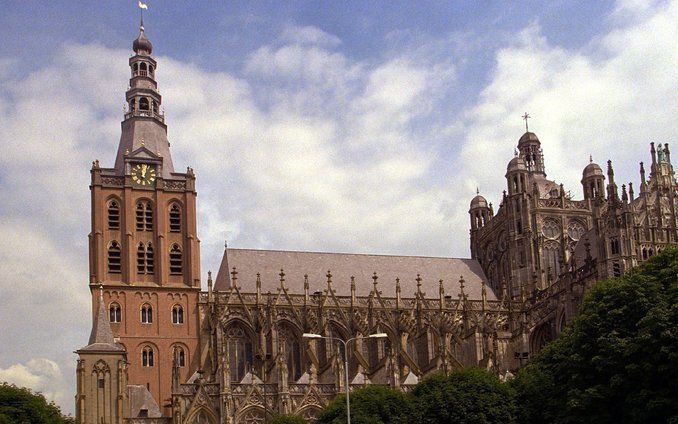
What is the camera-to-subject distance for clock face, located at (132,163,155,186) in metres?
115

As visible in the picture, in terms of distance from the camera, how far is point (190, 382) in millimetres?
104375

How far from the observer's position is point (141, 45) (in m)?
122

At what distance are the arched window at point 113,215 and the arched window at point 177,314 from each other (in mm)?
10694

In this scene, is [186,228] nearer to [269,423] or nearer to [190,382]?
[190,382]

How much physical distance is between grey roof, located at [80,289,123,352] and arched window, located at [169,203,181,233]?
12.9m

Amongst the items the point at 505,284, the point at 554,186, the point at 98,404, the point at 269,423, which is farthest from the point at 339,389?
the point at 554,186

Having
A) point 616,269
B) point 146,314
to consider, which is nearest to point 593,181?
point 616,269

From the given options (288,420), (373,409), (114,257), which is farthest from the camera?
(114,257)

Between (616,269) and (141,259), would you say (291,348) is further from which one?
(616,269)

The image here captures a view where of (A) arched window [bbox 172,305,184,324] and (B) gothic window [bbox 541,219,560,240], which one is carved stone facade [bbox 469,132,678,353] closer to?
(B) gothic window [bbox 541,219,560,240]

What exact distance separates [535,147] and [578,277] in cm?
3089

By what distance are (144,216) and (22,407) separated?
29979mm

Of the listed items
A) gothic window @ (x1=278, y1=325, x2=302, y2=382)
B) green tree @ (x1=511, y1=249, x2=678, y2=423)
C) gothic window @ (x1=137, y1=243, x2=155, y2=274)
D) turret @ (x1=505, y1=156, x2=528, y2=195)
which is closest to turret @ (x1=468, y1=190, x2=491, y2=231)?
turret @ (x1=505, y1=156, x2=528, y2=195)

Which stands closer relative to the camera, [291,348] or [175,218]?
[291,348]
